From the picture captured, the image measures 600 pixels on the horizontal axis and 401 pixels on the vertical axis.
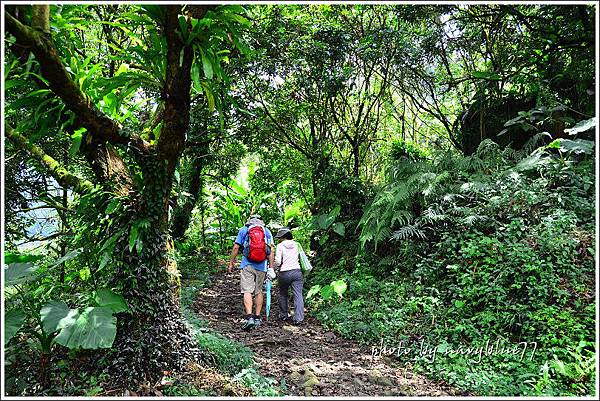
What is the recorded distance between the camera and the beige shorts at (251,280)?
568 cm

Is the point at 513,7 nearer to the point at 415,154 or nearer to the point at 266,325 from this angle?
Answer: the point at 415,154

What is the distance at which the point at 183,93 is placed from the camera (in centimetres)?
334

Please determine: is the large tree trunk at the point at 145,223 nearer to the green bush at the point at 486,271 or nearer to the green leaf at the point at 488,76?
the green bush at the point at 486,271

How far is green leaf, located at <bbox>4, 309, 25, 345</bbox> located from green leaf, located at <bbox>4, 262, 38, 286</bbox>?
0.23 metres

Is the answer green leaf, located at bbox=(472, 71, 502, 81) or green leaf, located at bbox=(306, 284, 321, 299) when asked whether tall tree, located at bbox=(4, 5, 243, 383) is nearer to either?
green leaf, located at bbox=(306, 284, 321, 299)

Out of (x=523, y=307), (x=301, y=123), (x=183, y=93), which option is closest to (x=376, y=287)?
(x=523, y=307)

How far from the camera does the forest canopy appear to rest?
10.5 ft

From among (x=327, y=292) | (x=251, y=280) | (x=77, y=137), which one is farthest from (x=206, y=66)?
(x=327, y=292)

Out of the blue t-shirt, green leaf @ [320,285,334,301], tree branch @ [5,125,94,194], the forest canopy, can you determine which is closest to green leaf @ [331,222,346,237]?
the forest canopy

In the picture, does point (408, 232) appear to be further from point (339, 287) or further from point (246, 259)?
point (246, 259)

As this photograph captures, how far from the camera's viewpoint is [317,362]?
14.1ft

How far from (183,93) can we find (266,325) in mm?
3463

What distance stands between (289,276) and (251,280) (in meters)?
0.54

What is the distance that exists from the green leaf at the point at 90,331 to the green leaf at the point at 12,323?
11.5 inches
